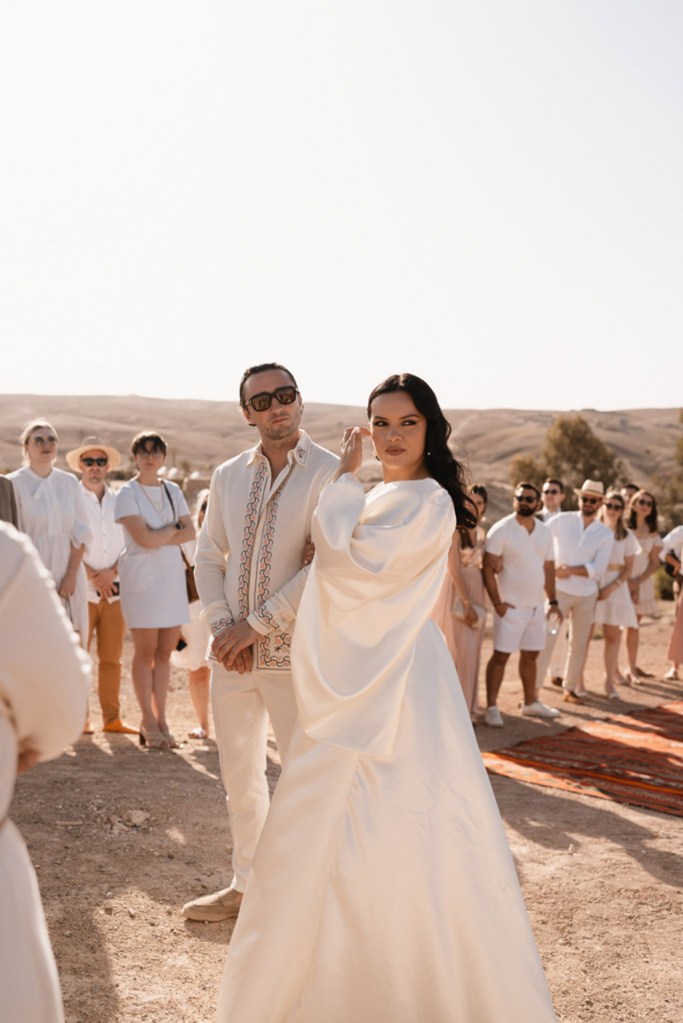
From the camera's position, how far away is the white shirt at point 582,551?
36.1 feet

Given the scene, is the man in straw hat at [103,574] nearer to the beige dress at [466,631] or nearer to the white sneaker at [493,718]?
the beige dress at [466,631]

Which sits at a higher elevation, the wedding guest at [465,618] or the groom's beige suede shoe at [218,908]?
the wedding guest at [465,618]

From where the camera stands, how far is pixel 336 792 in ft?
10.6

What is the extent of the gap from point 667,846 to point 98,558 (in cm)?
489

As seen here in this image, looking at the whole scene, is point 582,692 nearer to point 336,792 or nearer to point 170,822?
point 170,822

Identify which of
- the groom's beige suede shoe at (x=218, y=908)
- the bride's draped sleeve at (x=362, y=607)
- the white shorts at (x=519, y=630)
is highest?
the bride's draped sleeve at (x=362, y=607)

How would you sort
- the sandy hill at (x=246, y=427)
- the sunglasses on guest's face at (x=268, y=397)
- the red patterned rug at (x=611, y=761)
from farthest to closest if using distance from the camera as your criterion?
the sandy hill at (x=246, y=427), the red patterned rug at (x=611, y=761), the sunglasses on guest's face at (x=268, y=397)

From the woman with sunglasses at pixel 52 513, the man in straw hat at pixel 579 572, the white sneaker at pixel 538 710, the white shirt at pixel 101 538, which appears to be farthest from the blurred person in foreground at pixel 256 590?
the man in straw hat at pixel 579 572

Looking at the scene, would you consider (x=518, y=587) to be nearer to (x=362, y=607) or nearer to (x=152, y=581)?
(x=152, y=581)

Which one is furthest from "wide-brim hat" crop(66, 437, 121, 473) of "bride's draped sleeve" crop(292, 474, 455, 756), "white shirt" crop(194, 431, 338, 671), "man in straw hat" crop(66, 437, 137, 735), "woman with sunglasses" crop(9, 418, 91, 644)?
"bride's draped sleeve" crop(292, 474, 455, 756)

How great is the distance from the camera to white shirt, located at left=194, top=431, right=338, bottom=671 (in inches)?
168

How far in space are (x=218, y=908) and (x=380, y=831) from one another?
5.57 feet

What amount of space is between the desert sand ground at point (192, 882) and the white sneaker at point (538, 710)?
8.46 ft

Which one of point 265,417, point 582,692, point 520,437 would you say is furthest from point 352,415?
point 265,417
